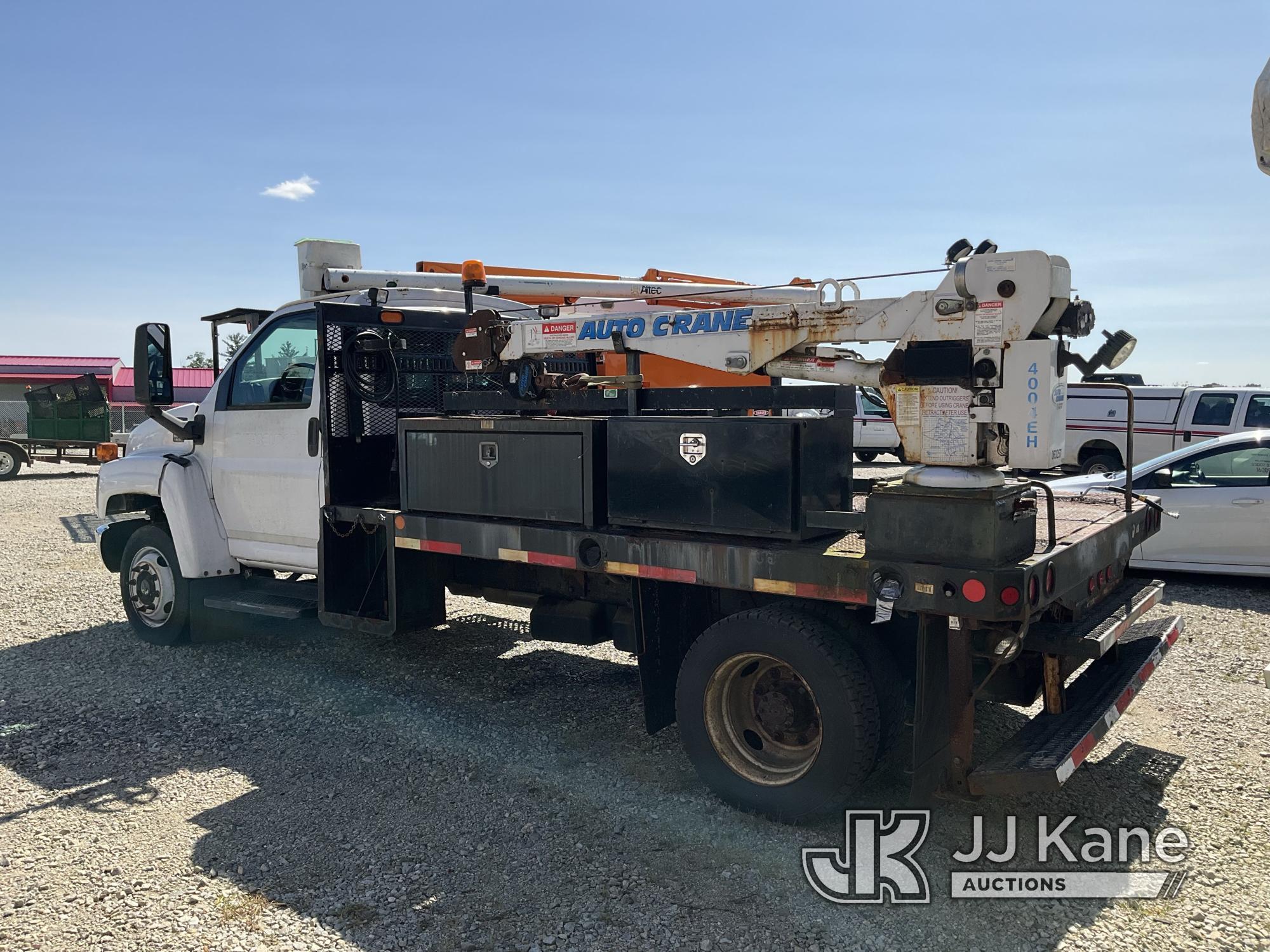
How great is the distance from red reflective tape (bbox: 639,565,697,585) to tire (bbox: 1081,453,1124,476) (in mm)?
13968

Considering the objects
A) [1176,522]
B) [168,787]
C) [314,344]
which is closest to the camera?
[168,787]

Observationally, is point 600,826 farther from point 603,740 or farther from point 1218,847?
point 1218,847

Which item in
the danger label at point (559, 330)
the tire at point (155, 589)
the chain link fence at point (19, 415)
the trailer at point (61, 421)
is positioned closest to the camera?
the danger label at point (559, 330)

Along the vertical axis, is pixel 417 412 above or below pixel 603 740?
above

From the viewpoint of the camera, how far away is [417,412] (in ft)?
20.0

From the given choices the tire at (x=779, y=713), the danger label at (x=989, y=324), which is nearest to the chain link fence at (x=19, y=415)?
the tire at (x=779, y=713)

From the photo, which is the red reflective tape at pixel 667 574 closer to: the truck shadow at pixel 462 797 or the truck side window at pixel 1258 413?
the truck shadow at pixel 462 797

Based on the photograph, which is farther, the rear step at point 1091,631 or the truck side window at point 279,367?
the truck side window at point 279,367

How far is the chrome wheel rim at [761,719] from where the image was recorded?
4.16 m

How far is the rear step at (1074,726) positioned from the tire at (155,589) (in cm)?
544

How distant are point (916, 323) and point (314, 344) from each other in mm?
3709

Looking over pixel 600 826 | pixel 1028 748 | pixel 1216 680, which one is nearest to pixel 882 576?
pixel 1028 748

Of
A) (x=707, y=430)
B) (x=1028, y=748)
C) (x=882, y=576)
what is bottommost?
(x=1028, y=748)

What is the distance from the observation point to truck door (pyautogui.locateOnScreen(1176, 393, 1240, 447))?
577 inches
